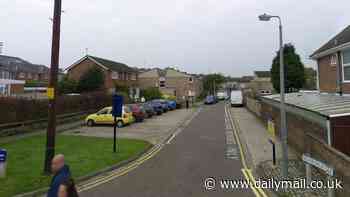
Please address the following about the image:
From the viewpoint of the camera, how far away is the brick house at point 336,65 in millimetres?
16641

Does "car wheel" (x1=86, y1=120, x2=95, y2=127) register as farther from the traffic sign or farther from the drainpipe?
the drainpipe

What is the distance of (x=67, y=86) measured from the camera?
42219mm

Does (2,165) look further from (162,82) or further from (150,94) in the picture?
(162,82)

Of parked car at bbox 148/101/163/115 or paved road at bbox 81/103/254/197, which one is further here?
parked car at bbox 148/101/163/115

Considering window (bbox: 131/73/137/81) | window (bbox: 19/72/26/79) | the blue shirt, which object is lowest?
the blue shirt

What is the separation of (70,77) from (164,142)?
35.1 meters

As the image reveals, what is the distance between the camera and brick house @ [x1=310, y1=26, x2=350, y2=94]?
16641 mm

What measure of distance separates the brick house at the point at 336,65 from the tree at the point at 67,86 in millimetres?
33231

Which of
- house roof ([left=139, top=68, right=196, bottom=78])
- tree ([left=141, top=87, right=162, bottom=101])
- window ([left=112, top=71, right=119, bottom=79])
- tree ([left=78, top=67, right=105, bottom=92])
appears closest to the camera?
tree ([left=78, top=67, right=105, bottom=92])

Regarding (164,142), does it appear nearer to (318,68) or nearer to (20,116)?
(20,116)

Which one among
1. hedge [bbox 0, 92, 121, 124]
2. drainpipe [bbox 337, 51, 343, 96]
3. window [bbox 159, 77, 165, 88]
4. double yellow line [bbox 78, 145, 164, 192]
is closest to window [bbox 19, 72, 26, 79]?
window [bbox 159, 77, 165, 88]

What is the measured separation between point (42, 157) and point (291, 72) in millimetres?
45322

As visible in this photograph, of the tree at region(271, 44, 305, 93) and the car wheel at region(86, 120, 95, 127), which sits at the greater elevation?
the tree at region(271, 44, 305, 93)

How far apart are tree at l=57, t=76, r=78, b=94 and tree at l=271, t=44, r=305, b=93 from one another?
108 ft
